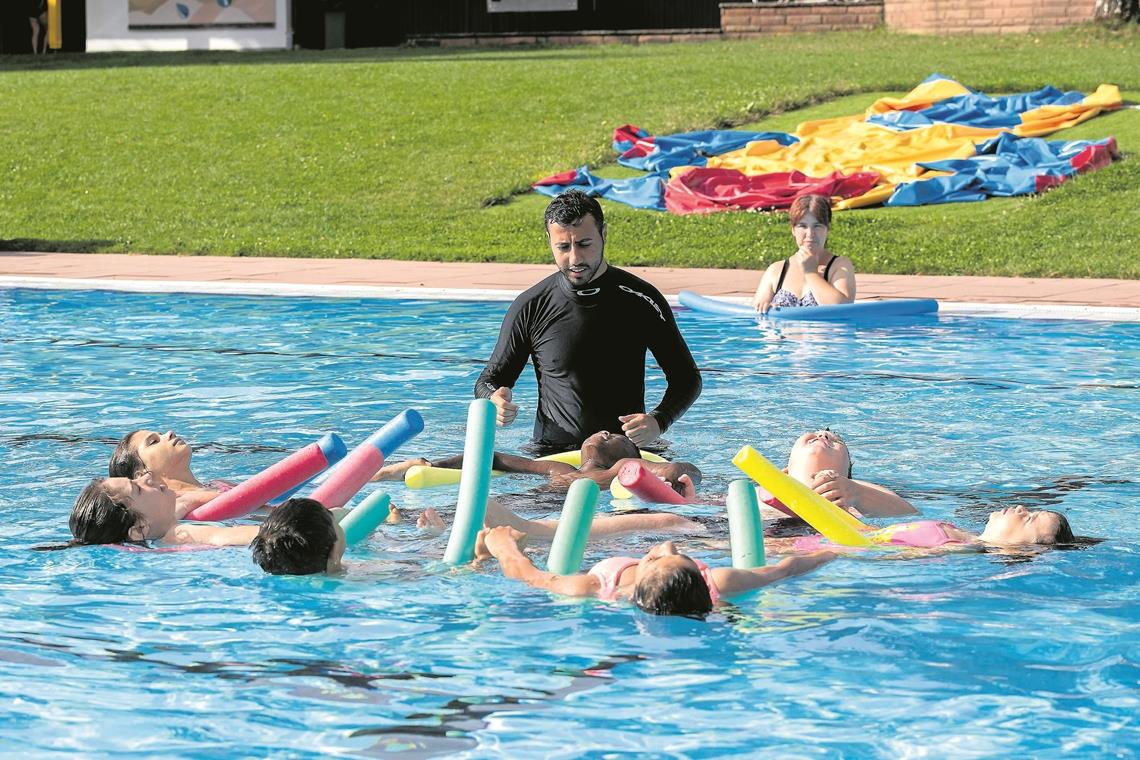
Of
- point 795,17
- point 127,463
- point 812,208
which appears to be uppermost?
point 795,17

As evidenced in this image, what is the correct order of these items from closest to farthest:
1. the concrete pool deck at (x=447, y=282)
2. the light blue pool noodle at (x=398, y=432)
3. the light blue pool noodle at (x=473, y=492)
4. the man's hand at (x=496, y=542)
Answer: the man's hand at (x=496, y=542) → the light blue pool noodle at (x=473, y=492) → the light blue pool noodle at (x=398, y=432) → the concrete pool deck at (x=447, y=282)

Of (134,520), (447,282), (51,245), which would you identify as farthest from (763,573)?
(51,245)

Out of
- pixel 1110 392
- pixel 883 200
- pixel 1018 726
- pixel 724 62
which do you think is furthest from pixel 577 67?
pixel 1018 726

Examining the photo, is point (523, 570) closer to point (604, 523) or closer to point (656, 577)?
point (656, 577)

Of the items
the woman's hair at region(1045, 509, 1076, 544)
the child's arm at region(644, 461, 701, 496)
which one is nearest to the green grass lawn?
the child's arm at region(644, 461, 701, 496)

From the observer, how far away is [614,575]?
589cm

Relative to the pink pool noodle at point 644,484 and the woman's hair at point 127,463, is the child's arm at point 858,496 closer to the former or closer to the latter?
the pink pool noodle at point 644,484

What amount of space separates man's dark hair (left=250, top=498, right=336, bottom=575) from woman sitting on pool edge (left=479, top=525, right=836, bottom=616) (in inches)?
24.0

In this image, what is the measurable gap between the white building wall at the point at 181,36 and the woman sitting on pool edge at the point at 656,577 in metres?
35.1

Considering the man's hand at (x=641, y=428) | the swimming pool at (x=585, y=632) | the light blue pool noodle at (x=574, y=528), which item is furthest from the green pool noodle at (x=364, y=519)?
the man's hand at (x=641, y=428)

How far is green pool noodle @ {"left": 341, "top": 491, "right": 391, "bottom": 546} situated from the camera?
648 cm

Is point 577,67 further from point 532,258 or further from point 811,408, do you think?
point 811,408

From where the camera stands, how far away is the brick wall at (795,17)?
36594 mm

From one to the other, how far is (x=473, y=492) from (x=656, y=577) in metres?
1.04
